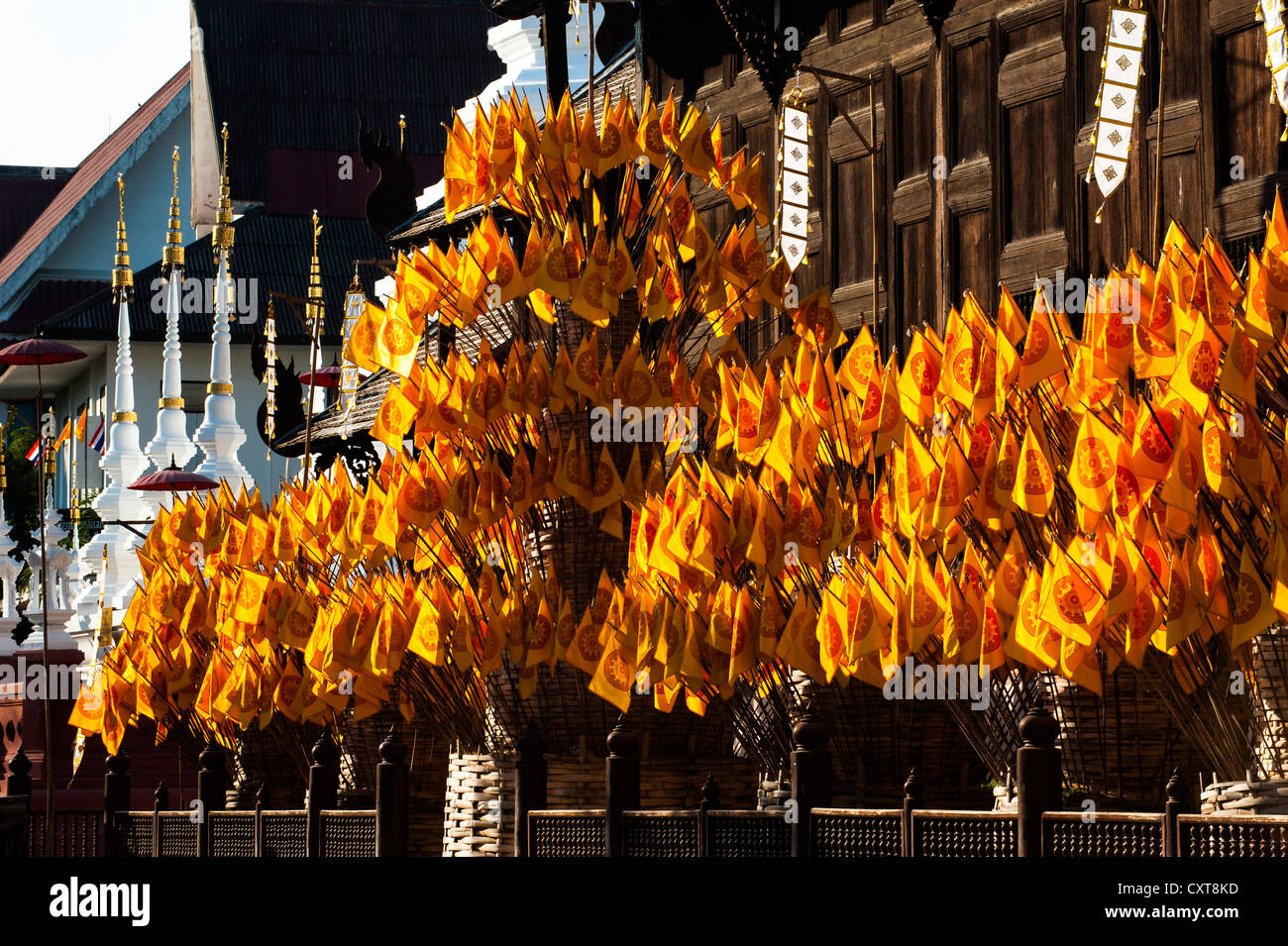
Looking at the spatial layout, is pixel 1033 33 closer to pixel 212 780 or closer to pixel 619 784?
pixel 619 784

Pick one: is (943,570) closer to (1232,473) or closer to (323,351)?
(1232,473)

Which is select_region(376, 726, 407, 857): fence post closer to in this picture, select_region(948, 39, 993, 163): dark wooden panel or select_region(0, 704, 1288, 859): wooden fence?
select_region(0, 704, 1288, 859): wooden fence

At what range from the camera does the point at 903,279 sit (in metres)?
15.2

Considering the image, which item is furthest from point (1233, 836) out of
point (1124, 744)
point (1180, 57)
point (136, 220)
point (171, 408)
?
point (136, 220)

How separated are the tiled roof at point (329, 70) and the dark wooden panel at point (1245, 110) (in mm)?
34015

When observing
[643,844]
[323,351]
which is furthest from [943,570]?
[323,351]

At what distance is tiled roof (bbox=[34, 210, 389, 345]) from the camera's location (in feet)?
138

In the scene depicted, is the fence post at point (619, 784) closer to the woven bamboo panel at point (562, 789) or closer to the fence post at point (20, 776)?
the woven bamboo panel at point (562, 789)

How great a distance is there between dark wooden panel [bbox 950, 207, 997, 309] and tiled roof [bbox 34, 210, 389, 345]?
2737 cm

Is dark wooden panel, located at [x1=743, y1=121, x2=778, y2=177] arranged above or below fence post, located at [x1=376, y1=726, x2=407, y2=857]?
above

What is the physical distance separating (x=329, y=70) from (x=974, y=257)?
3393cm

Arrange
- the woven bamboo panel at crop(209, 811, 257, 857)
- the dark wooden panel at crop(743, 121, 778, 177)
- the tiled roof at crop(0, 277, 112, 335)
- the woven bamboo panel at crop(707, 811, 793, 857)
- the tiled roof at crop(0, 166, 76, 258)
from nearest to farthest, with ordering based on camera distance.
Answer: the woven bamboo panel at crop(707, 811, 793, 857), the dark wooden panel at crop(743, 121, 778, 177), the woven bamboo panel at crop(209, 811, 257, 857), the tiled roof at crop(0, 277, 112, 335), the tiled roof at crop(0, 166, 76, 258)

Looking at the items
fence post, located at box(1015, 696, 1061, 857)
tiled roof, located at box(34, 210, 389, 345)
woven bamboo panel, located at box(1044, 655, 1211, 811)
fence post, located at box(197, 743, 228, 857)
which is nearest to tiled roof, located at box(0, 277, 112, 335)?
tiled roof, located at box(34, 210, 389, 345)

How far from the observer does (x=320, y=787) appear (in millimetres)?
16188
